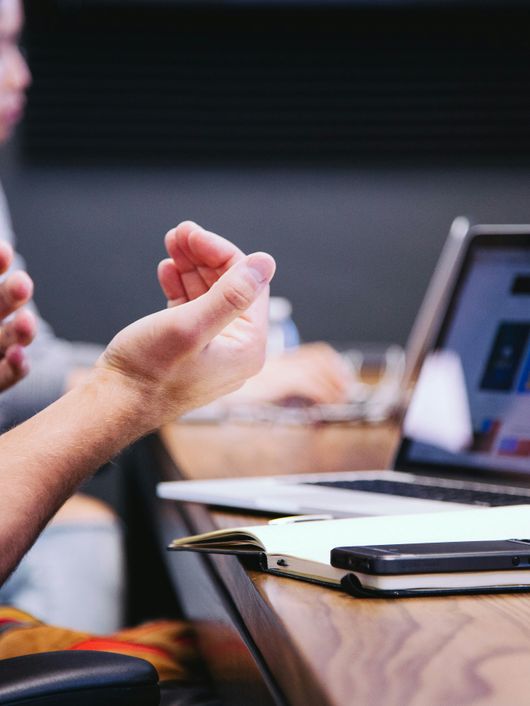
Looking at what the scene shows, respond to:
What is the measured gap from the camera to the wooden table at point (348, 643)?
478 millimetres

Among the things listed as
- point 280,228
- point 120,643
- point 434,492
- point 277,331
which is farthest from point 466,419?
point 280,228

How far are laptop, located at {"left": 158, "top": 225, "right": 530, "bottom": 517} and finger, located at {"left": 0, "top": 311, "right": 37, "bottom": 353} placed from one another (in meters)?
0.25

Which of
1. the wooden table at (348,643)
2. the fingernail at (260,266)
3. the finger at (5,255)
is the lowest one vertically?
the wooden table at (348,643)

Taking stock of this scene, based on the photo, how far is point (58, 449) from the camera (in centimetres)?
82

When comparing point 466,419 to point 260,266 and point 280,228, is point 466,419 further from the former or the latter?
point 280,228

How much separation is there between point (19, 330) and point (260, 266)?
474 millimetres

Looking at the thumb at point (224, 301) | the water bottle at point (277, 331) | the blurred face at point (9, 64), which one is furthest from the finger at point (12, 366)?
the blurred face at point (9, 64)

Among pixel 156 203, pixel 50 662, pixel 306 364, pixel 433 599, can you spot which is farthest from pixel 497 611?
pixel 156 203

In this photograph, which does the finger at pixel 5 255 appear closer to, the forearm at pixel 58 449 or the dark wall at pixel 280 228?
the forearm at pixel 58 449

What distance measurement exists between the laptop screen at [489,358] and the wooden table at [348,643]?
38 cm

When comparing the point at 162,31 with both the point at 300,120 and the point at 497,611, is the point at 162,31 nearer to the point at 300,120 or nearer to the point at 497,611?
the point at 300,120

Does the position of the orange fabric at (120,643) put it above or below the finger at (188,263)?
below

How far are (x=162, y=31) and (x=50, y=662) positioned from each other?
2.90 m

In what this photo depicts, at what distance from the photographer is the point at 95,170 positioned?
10.9 feet
